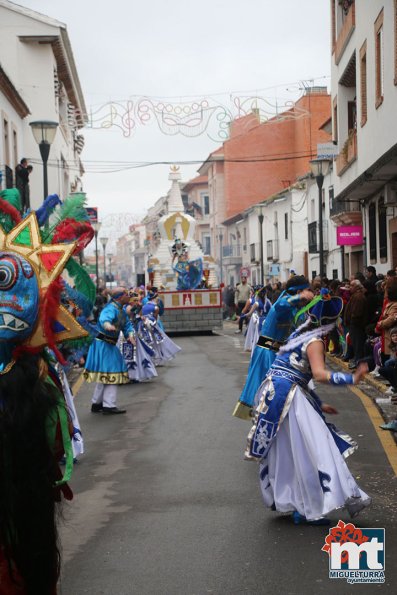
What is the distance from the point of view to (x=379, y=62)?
20.6 meters

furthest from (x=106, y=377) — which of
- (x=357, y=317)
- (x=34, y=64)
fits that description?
(x=34, y=64)

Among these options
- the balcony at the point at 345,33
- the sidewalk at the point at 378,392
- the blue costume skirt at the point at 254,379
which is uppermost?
the balcony at the point at 345,33

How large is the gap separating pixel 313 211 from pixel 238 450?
34228mm

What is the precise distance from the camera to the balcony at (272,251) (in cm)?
5369

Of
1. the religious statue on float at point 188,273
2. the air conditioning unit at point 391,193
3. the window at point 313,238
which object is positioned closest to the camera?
the air conditioning unit at point 391,193

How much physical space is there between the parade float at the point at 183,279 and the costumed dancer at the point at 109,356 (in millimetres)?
19223

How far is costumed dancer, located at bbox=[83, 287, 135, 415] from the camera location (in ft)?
41.3

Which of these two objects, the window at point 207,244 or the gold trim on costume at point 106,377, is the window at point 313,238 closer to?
the gold trim on costume at point 106,377

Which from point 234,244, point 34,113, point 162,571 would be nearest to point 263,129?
point 234,244

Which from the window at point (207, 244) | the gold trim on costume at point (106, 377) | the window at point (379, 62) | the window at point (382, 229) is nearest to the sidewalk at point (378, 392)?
the gold trim on costume at point (106, 377)

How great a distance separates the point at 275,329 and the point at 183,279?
25691 millimetres

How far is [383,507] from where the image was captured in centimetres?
719

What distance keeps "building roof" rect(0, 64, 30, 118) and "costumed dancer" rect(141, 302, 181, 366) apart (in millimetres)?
8897

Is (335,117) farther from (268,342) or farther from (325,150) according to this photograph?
(268,342)
